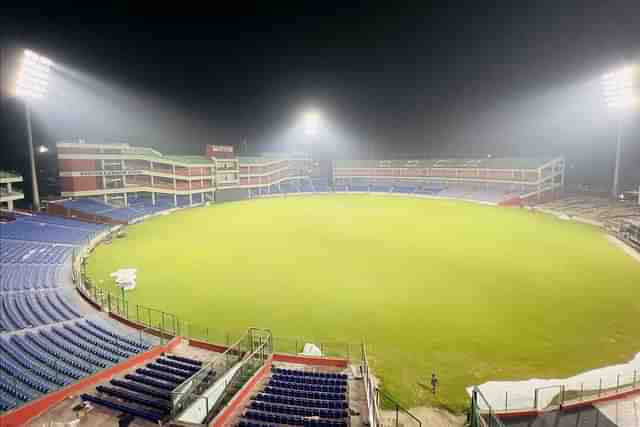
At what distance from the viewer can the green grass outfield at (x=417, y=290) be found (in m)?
15.4

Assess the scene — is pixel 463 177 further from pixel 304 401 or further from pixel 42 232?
pixel 304 401

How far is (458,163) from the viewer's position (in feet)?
260

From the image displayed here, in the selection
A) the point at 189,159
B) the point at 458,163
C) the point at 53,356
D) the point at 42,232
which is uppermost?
the point at 189,159

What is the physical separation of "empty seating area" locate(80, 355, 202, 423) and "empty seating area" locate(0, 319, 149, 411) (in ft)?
6.18

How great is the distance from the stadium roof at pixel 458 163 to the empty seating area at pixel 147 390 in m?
67.2

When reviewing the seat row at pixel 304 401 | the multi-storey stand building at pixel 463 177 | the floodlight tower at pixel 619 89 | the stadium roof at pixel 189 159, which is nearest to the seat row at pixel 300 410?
the seat row at pixel 304 401

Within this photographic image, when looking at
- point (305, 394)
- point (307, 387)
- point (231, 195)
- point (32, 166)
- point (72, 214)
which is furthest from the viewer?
point (231, 195)

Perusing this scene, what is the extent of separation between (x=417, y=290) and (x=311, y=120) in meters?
71.9

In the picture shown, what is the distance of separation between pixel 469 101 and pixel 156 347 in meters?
78.8

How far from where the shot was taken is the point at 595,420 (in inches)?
417

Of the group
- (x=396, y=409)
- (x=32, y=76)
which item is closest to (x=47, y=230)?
(x=32, y=76)

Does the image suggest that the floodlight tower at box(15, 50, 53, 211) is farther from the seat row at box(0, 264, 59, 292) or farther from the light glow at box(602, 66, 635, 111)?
the light glow at box(602, 66, 635, 111)

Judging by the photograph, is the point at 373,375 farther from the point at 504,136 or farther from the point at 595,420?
the point at 504,136

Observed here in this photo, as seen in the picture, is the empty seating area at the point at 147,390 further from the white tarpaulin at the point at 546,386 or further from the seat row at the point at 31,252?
the seat row at the point at 31,252
